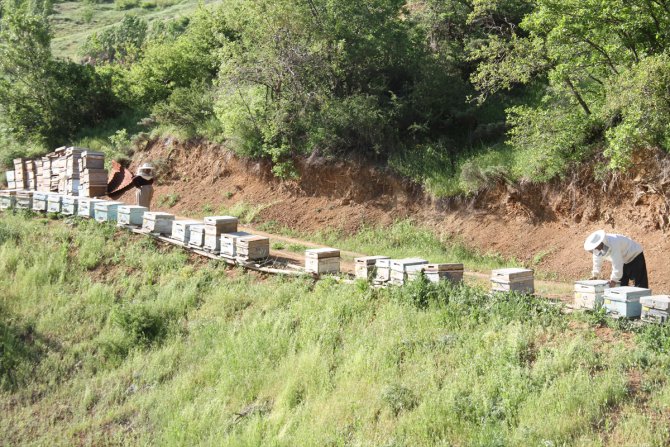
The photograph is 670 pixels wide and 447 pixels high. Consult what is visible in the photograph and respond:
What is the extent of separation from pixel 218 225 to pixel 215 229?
133 mm

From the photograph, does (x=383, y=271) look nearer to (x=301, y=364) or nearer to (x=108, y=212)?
(x=301, y=364)

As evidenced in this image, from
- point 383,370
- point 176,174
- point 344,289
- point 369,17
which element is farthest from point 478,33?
point 383,370

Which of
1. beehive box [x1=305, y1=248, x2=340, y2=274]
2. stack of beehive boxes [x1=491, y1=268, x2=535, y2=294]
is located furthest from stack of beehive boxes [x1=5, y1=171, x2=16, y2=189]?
stack of beehive boxes [x1=491, y1=268, x2=535, y2=294]

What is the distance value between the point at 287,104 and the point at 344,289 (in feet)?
39.9

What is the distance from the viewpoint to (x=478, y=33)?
2667 cm

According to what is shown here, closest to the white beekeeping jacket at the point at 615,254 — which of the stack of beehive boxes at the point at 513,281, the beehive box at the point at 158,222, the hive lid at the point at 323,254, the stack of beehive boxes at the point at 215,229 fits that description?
the stack of beehive boxes at the point at 513,281

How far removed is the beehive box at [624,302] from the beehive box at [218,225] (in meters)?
9.70

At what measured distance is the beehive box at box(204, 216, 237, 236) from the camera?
53.4 feet

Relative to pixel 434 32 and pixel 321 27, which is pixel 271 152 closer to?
pixel 321 27

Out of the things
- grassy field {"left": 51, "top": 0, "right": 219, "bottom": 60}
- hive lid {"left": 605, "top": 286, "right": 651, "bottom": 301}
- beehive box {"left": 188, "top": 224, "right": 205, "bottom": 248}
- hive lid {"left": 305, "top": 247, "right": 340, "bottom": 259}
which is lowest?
hive lid {"left": 605, "top": 286, "right": 651, "bottom": 301}

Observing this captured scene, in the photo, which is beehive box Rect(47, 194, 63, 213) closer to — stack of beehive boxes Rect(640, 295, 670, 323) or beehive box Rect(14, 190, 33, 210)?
beehive box Rect(14, 190, 33, 210)

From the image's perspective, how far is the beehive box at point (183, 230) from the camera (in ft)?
56.4

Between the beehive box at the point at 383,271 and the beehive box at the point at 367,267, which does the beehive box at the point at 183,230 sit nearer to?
the beehive box at the point at 367,267

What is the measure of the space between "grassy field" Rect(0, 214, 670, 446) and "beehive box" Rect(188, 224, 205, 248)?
0.42 metres
